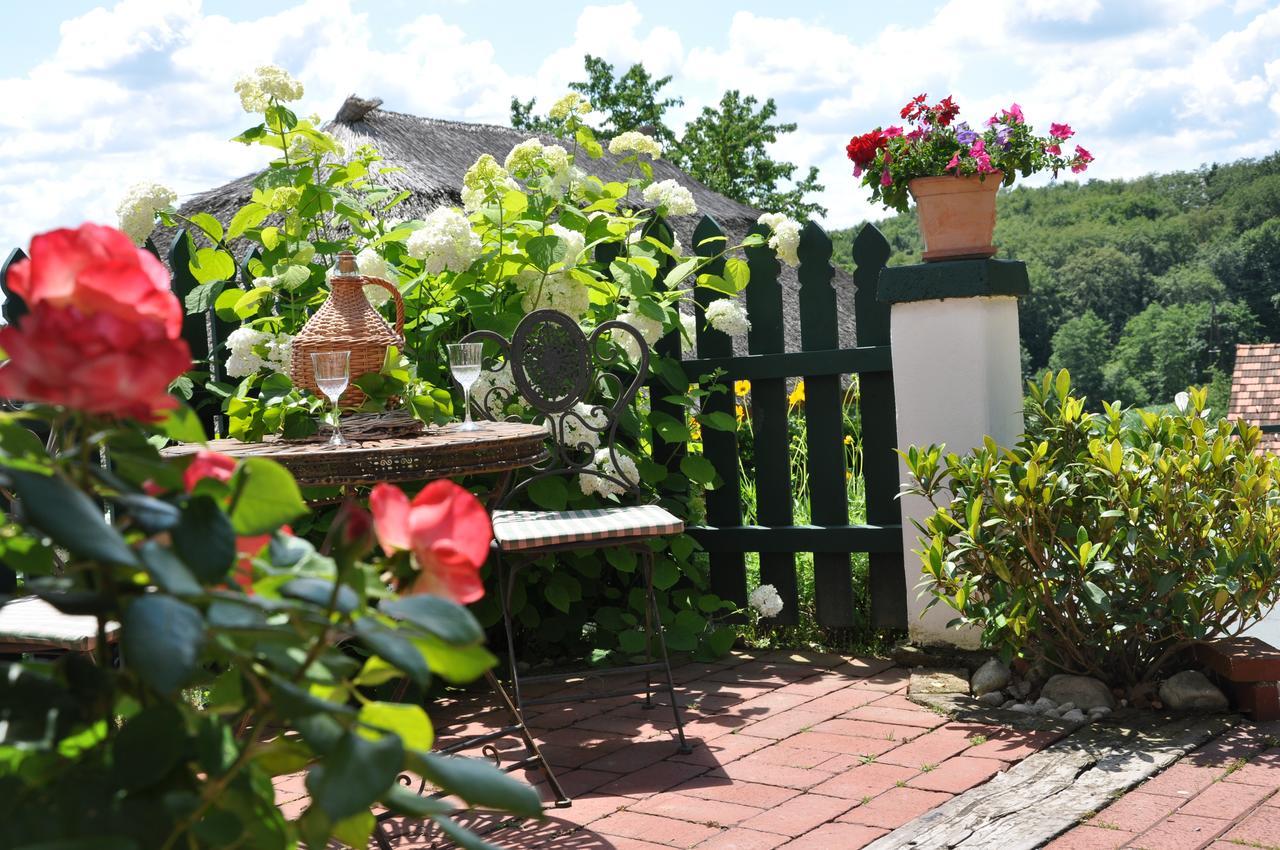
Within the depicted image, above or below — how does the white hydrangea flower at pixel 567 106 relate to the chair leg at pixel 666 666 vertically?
above

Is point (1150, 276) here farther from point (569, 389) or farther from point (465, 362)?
point (465, 362)

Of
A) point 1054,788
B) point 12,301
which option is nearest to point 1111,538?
point 1054,788

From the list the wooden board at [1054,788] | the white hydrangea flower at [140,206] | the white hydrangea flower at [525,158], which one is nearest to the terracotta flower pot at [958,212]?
the white hydrangea flower at [525,158]

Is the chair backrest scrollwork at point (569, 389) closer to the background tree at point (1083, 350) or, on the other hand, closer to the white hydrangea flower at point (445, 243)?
the white hydrangea flower at point (445, 243)

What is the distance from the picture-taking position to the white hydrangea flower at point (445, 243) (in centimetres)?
356

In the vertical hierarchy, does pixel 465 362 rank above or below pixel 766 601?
above

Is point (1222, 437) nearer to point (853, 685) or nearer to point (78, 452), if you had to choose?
point (853, 685)

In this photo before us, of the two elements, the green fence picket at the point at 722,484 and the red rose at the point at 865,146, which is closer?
the red rose at the point at 865,146

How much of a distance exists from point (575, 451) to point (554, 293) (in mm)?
492

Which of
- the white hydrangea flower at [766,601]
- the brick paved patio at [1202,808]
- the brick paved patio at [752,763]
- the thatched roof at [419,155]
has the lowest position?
the brick paved patio at [752,763]

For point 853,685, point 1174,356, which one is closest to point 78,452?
point 853,685

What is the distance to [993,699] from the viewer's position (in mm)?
3225

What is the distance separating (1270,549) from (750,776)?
4.53ft

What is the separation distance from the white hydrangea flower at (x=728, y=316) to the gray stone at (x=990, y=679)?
4.28 feet
